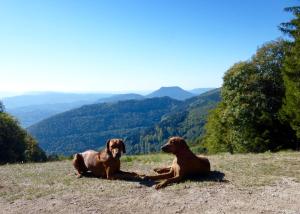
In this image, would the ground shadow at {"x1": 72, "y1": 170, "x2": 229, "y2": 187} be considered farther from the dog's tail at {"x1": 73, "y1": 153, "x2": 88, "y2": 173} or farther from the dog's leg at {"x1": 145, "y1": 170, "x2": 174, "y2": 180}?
the dog's tail at {"x1": 73, "y1": 153, "x2": 88, "y2": 173}

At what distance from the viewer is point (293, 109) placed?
35.2 meters

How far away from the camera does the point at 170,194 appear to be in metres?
11.9

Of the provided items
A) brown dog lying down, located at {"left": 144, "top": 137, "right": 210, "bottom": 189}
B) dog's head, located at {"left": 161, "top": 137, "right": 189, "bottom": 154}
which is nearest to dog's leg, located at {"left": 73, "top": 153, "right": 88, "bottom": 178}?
brown dog lying down, located at {"left": 144, "top": 137, "right": 210, "bottom": 189}

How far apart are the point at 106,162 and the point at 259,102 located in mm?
31878

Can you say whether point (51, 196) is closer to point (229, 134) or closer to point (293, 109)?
point (293, 109)

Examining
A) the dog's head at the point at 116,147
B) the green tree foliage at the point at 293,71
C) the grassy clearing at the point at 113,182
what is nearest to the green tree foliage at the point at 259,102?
the green tree foliage at the point at 293,71

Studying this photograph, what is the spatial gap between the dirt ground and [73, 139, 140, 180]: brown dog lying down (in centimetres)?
37

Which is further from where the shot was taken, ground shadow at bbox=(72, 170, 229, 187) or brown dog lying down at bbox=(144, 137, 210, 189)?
brown dog lying down at bbox=(144, 137, 210, 189)

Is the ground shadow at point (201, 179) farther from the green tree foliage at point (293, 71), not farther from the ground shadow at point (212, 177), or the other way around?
the green tree foliage at point (293, 71)

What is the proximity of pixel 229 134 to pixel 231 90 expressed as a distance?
242 inches

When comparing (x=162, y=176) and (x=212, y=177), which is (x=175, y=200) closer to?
(x=162, y=176)

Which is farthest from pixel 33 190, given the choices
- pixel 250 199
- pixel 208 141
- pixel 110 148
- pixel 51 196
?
pixel 208 141

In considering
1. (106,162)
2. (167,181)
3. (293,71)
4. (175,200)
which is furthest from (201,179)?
(293,71)

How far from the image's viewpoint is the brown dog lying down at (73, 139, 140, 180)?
13.9m
